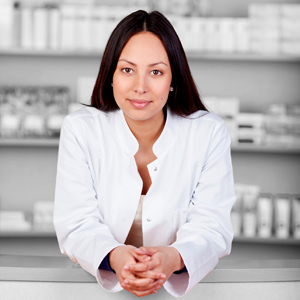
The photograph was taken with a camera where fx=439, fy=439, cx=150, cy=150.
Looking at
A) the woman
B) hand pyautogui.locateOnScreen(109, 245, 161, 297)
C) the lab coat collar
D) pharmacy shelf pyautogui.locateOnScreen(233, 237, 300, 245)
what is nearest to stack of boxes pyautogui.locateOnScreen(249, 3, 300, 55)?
pharmacy shelf pyautogui.locateOnScreen(233, 237, 300, 245)

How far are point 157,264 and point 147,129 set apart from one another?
0.54m

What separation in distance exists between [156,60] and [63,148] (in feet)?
1.23

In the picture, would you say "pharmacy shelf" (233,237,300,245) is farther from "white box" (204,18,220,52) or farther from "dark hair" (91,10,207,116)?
"dark hair" (91,10,207,116)

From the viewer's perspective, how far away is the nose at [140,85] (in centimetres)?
116

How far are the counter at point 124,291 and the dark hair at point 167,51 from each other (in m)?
0.55

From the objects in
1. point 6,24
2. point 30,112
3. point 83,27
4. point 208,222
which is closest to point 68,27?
point 83,27

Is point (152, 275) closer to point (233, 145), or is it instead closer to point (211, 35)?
point (233, 145)

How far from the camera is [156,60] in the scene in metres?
1.19

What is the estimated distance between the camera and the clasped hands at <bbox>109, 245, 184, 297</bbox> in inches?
36.9

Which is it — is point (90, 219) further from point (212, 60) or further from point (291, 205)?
point (212, 60)

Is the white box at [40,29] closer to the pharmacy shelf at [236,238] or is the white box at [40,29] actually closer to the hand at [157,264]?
the pharmacy shelf at [236,238]

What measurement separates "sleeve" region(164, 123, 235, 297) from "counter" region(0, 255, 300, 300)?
0.04 m

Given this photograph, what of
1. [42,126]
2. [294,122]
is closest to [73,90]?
[42,126]

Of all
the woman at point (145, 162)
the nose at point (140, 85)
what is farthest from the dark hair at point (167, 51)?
the nose at point (140, 85)
